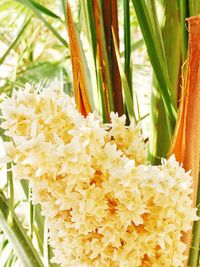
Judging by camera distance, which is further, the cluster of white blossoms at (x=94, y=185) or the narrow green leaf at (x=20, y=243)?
the narrow green leaf at (x=20, y=243)

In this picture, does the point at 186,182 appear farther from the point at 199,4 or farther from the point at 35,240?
the point at 35,240

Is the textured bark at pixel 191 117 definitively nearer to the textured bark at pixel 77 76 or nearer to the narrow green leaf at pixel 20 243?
the textured bark at pixel 77 76

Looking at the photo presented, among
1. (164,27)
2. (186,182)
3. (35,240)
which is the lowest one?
(35,240)

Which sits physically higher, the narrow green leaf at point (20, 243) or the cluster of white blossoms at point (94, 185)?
the cluster of white blossoms at point (94, 185)

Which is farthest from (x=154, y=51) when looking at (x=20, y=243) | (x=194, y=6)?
(x=20, y=243)

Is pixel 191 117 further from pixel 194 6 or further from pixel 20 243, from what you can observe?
pixel 20 243

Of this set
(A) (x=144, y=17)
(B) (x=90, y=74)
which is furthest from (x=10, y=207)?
(A) (x=144, y=17)

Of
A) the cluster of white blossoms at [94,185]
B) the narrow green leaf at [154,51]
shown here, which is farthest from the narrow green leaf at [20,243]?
the narrow green leaf at [154,51]

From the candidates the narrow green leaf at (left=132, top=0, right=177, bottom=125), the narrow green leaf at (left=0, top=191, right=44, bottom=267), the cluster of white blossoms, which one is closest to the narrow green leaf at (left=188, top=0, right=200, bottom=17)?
the narrow green leaf at (left=132, top=0, right=177, bottom=125)

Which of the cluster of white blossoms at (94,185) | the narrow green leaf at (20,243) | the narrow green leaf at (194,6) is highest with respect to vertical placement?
the narrow green leaf at (194,6)
